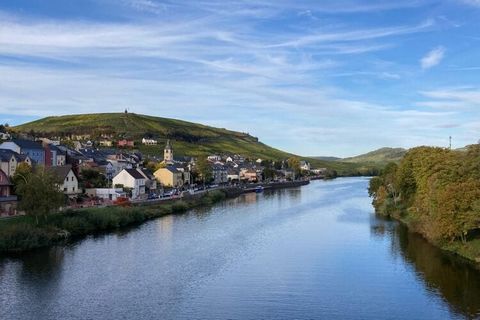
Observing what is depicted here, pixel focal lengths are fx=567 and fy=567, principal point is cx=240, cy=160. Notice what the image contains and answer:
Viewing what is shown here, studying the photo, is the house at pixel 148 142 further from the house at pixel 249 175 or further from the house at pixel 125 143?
the house at pixel 249 175

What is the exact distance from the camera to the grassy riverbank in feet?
135

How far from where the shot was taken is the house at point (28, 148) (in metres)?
75.7

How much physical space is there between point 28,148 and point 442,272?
59.8m

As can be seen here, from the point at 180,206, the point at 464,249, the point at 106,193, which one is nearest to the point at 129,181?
the point at 106,193

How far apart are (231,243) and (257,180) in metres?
103

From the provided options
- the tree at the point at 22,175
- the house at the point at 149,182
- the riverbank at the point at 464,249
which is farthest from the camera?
the house at the point at 149,182

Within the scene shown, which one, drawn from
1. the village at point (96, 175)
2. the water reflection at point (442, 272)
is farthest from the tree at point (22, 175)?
the water reflection at point (442, 272)

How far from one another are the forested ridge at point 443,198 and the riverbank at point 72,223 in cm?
2780

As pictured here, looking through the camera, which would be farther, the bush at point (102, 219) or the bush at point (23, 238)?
the bush at point (102, 219)

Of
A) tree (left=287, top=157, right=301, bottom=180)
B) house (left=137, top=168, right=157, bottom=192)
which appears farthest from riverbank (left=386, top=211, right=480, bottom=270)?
tree (left=287, top=157, right=301, bottom=180)

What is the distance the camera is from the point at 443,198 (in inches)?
1598

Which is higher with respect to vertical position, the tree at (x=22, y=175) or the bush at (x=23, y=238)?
the tree at (x=22, y=175)

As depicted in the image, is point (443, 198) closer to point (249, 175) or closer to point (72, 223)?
point (72, 223)

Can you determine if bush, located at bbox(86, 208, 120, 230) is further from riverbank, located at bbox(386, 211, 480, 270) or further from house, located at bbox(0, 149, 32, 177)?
riverbank, located at bbox(386, 211, 480, 270)
